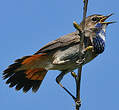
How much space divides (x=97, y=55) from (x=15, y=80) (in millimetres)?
2288

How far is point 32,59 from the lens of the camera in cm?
775

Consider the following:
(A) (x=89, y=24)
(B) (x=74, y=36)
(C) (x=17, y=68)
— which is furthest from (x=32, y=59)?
(A) (x=89, y=24)

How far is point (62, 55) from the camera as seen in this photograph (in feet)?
24.5

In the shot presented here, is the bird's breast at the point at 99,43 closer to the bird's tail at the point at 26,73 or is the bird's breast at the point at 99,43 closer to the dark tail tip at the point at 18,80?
the bird's tail at the point at 26,73

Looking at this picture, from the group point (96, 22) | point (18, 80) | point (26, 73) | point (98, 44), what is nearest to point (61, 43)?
point (98, 44)

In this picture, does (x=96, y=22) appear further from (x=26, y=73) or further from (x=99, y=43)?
(x=26, y=73)

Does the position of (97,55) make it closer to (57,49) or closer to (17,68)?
(57,49)

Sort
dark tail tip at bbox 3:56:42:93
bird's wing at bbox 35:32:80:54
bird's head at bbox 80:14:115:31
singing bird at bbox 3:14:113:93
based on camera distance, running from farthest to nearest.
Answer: dark tail tip at bbox 3:56:42:93
bird's head at bbox 80:14:115:31
bird's wing at bbox 35:32:80:54
singing bird at bbox 3:14:113:93

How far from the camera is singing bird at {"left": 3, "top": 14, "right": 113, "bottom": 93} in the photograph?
7.38 meters

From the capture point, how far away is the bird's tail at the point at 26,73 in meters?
7.78

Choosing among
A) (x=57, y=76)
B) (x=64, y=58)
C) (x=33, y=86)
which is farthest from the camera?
(x=33, y=86)

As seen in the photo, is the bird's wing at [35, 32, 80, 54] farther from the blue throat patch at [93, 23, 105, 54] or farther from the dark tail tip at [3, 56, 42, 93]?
the dark tail tip at [3, 56, 42, 93]

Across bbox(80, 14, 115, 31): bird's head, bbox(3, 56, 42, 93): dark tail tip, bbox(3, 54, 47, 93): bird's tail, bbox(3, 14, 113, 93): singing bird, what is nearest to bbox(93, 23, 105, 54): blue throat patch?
bbox(3, 14, 113, 93): singing bird

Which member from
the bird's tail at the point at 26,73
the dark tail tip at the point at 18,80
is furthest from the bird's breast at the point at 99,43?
the dark tail tip at the point at 18,80
